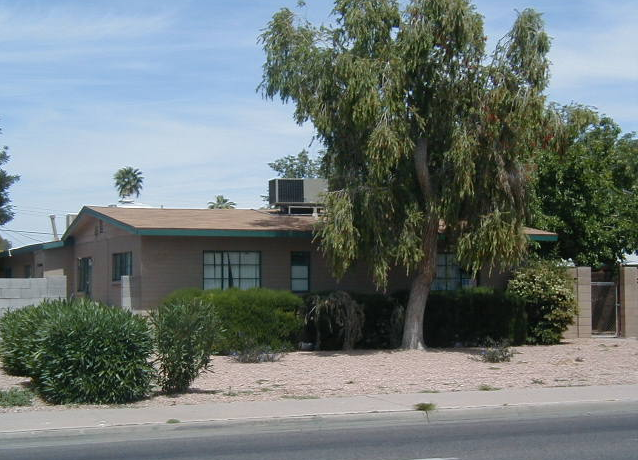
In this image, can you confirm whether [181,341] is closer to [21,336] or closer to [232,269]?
[21,336]

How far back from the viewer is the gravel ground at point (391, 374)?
1415 cm

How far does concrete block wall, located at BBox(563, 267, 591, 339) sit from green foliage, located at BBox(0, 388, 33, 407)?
15.5m

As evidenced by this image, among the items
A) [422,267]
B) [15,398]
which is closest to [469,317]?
[422,267]

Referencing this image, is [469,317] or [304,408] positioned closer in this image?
[304,408]

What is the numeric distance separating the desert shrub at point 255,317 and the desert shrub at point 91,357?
6.34m

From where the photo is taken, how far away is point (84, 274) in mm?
26578

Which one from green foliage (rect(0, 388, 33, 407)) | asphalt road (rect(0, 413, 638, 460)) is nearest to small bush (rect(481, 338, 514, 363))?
asphalt road (rect(0, 413, 638, 460))

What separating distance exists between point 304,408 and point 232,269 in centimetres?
1012

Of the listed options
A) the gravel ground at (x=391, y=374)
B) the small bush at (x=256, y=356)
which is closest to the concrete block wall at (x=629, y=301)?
the gravel ground at (x=391, y=374)

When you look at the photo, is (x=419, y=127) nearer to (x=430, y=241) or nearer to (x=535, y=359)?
(x=430, y=241)

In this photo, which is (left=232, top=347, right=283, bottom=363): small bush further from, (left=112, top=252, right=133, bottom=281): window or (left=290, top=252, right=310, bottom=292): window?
(left=112, top=252, right=133, bottom=281): window

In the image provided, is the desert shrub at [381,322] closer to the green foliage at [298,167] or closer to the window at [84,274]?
the window at [84,274]

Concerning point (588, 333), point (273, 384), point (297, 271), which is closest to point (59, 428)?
point (273, 384)

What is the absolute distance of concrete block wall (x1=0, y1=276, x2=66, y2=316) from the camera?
1788 cm
